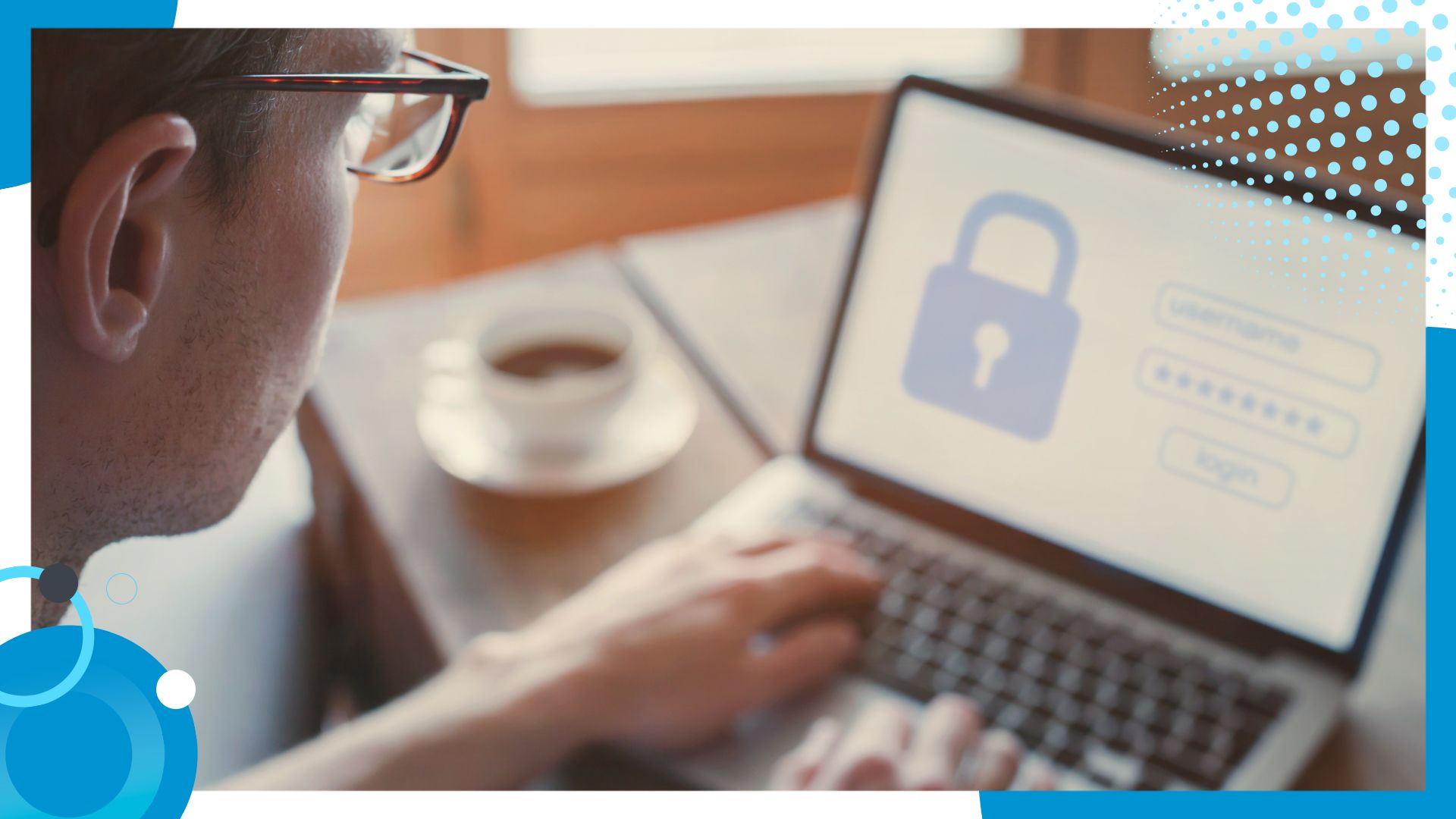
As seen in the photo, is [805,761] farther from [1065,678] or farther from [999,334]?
[999,334]

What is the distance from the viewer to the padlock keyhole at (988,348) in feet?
2.18

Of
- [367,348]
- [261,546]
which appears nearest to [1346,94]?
[261,546]

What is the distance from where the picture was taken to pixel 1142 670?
614mm

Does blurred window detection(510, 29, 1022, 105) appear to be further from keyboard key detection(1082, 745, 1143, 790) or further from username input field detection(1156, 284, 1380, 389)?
keyboard key detection(1082, 745, 1143, 790)

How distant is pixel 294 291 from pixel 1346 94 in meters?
0.45

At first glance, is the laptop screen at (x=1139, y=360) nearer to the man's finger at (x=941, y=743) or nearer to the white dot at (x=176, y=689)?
the man's finger at (x=941, y=743)

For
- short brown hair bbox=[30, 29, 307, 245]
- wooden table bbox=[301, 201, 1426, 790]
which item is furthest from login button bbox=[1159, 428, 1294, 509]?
short brown hair bbox=[30, 29, 307, 245]

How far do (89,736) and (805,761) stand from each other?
0.31 meters

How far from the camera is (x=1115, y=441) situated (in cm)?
65

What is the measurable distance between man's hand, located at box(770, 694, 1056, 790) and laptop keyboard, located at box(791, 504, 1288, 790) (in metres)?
0.02

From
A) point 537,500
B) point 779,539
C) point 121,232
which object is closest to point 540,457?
point 537,500

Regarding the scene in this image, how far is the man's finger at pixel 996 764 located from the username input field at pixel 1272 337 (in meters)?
0.23

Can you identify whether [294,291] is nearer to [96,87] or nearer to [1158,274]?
[96,87]

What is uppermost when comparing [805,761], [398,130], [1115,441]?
[398,130]
